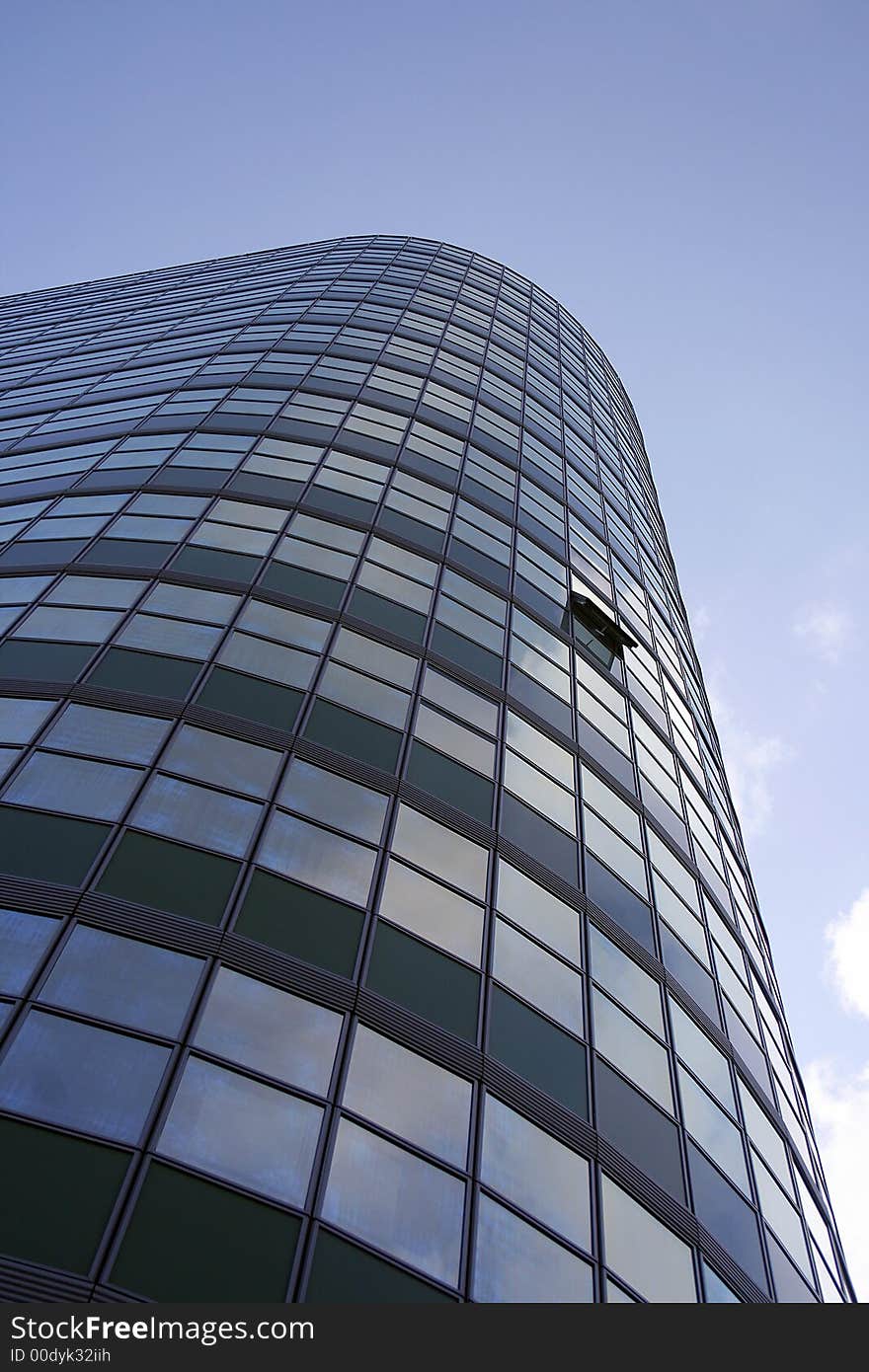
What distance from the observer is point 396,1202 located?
1094 cm

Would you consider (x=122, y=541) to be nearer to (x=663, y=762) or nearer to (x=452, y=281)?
(x=663, y=762)

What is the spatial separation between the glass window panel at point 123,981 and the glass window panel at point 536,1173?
399 cm

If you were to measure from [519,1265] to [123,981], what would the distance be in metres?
5.31

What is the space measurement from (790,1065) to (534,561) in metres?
13.2

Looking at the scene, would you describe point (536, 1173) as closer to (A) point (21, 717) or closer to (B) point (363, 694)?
(B) point (363, 694)

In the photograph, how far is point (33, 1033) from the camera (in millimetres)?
10844

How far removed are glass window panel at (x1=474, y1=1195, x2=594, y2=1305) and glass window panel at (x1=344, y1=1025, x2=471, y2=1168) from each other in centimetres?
76

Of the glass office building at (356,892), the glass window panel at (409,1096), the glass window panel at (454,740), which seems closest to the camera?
the glass office building at (356,892)

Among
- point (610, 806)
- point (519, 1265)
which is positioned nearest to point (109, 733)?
point (519, 1265)

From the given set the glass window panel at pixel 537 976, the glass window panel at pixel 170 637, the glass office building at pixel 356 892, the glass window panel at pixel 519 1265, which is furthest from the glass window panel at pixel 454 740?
the glass window panel at pixel 519 1265

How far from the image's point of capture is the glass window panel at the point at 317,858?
1416 cm

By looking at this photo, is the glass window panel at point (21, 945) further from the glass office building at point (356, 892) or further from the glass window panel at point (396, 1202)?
the glass window panel at point (396, 1202)

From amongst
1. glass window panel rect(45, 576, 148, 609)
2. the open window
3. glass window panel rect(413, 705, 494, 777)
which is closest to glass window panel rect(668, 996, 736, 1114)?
glass window panel rect(413, 705, 494, 777)

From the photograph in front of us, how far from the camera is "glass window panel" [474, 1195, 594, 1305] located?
35.9ft
